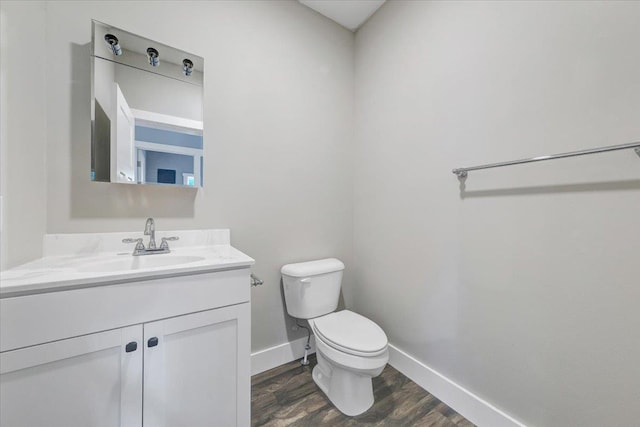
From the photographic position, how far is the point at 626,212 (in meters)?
0.85

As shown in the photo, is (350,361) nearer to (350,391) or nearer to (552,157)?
(350,391)

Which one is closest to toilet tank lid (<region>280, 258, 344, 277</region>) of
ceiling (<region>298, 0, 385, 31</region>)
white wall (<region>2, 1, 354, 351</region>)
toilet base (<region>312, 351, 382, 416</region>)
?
white wall (<region>2, 1, 354, 351</region>)

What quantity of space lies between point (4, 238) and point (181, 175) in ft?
2.17

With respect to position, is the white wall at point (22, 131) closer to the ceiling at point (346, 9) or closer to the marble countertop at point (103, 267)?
the marble countertop at point (103, 267)

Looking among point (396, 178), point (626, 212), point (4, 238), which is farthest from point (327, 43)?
point (4, 238)

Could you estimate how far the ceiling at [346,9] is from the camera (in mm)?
1729

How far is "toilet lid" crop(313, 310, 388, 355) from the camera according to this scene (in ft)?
4.06

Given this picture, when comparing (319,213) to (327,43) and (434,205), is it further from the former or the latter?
(327,43)

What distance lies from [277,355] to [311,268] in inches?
26.0

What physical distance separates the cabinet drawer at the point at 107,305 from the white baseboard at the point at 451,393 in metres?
1.22

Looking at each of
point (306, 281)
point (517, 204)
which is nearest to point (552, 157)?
point (517, 204)

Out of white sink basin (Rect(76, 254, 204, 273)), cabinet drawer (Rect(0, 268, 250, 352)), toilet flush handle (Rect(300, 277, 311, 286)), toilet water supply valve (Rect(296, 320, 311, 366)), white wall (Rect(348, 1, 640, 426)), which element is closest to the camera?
cabinet drawer (Rect(0, 268, 250, 352))

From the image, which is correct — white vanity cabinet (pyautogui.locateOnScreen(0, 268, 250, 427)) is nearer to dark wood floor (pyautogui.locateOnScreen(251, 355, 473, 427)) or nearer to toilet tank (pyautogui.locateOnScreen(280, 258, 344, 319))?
dark wood floor (pyautogui.locateOnScreen(251, 355, 473, 427))

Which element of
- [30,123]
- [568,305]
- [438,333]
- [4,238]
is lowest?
[438,333]
